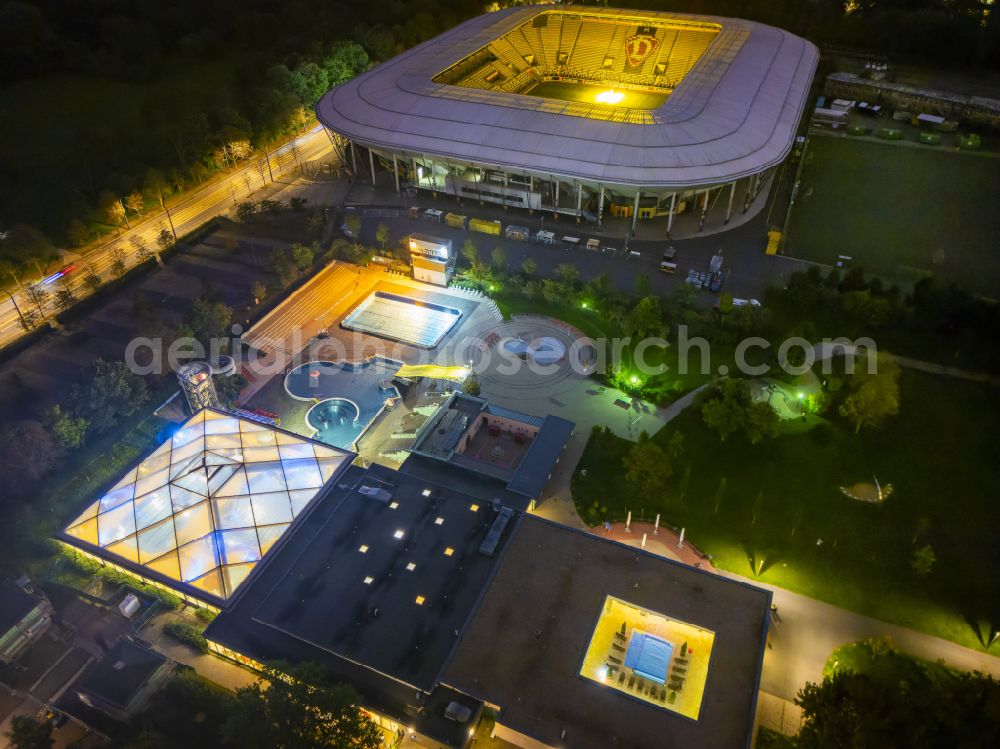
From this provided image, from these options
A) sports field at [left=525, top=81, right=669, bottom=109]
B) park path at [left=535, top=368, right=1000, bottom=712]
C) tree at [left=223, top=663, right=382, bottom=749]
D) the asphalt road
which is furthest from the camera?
sports field at [left=525, top=81, right=669, bottom=109]

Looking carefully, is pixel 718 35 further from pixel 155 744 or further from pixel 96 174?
pixel 155 744

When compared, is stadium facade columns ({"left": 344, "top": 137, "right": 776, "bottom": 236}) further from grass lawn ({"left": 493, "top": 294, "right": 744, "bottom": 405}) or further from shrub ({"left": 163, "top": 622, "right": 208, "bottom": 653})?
shrub ({"left": 163, "top": 622, "right": 208, "bottom": 653})

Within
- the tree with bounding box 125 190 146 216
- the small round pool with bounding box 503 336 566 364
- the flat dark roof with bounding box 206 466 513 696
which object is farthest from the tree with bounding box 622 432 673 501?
the tree with bounding box 125 190 146 216

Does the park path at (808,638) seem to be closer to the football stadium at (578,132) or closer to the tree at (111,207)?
the football stadium at (578,132)

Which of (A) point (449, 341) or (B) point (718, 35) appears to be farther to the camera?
(B) point (718, 35)

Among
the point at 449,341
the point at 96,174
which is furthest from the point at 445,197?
the point at 96,174

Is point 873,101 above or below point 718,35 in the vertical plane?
below
